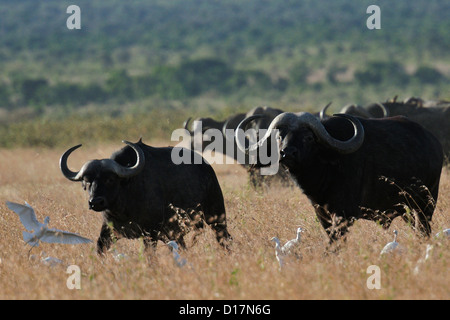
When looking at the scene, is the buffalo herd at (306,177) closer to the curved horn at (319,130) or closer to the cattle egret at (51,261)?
the curved horn at (319,130)

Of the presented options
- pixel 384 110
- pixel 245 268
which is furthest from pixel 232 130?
pixel 245 268

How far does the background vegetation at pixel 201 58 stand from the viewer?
62375mm

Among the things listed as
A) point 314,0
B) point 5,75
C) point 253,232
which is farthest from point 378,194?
point 314,0

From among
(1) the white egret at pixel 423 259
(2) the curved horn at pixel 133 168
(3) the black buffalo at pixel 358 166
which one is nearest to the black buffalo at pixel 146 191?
(2) the curved horn at pixel 133 168

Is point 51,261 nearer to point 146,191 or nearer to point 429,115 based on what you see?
point 146,191

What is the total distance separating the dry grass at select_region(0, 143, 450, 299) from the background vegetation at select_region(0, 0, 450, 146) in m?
17.3

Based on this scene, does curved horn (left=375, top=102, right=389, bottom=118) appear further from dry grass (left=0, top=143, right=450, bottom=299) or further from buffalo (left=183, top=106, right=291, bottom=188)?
dry grass (left=0, top=143, right=450, bottom=299)

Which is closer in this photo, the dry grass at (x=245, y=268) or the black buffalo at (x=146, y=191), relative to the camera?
the dry grass at (x=245, y=268)

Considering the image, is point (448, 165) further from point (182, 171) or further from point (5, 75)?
point (5, 75)

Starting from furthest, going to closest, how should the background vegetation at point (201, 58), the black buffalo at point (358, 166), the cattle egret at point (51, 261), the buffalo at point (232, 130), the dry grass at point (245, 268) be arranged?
the background vegetation at point (201, 58) → the buffalo at point (232, 130) → the black buffalo at point (358, 166) → the cattle egret at point (51, 261) → the dry grass at point (245, 268)

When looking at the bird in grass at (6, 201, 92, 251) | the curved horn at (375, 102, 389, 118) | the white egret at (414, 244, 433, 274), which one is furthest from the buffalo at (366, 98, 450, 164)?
the bird in grass at (6, 201, 92, 251)

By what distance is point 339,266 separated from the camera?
6203 mm
